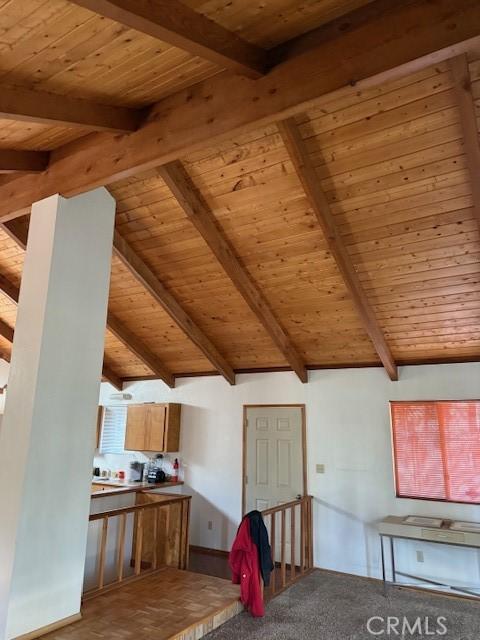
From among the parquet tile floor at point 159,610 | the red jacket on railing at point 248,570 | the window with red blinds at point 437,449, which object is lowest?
the parquet tile floor at point 159,610

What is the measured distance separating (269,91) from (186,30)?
0.61 metres

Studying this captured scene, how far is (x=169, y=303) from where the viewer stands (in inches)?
216

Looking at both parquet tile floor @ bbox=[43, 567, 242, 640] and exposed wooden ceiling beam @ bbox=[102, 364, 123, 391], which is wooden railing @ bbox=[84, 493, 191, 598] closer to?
parquet tile floor @ bbox=[43, 567, 242, 640]

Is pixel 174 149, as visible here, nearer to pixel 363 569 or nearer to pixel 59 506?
pixel 59 506

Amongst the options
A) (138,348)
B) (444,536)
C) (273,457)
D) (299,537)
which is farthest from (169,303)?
(444,536)

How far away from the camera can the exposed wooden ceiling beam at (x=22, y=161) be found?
11.0ft

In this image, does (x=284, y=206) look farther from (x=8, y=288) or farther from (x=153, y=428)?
(x=153, y=428)

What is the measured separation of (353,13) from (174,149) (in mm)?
1284

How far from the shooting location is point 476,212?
3.43 meters

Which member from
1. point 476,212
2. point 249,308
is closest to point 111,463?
point 249,308

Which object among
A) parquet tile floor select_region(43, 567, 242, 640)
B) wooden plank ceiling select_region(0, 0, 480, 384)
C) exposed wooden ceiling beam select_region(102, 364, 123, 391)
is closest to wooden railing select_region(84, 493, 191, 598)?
parquet tile floor select_region(43, 567, 242, 640)

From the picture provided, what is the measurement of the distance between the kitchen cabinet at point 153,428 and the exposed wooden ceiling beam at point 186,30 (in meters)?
5.41

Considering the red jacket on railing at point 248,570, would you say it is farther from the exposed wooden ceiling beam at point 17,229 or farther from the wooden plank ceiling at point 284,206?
the exposed wooden ceiling beam at point 17,229

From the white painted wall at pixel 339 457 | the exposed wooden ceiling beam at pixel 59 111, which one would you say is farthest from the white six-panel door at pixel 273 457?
the exposed wooden ceiling beam at pixel 59 111
